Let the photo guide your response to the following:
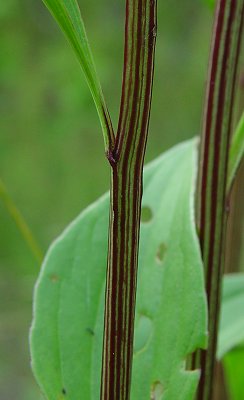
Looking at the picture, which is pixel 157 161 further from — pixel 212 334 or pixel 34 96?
pixel 34 96

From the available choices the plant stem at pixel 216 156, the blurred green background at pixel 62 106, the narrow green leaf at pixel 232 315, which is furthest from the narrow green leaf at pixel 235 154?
the blurred green background at pixel 62 106

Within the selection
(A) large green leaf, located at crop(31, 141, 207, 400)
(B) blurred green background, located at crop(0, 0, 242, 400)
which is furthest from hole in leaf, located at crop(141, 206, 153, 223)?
(B) blurred green background, located at crop(0, 0, 242, 400)

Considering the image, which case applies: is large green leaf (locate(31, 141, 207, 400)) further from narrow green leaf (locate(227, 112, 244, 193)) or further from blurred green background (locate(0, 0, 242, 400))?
blurred green background (locate(0, 0, 242, 400))

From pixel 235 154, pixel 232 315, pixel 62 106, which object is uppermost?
pixel 235 154

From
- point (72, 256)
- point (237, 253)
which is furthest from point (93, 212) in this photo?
point (237, 253)

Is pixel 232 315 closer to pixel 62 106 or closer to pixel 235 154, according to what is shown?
pixel 235 154

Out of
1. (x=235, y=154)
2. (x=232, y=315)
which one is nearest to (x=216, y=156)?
(x=235, y=154)

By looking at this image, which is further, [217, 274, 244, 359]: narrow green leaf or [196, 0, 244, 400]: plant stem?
[217, 274, 244, 359]: narrow green leaf
